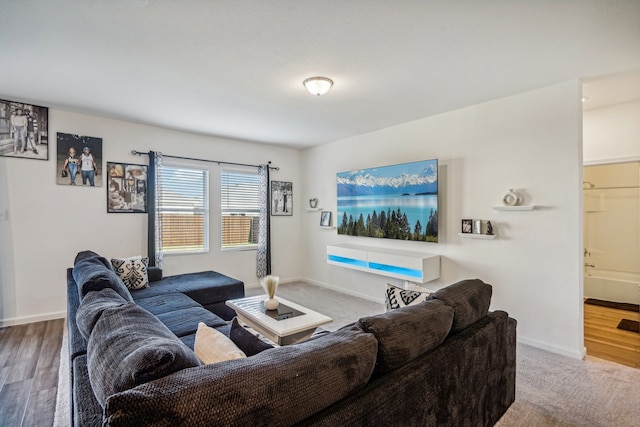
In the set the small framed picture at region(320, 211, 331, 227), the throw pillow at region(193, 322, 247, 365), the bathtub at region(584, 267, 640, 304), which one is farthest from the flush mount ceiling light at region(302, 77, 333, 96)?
the bathtub at region(584, 267, 640, 304)

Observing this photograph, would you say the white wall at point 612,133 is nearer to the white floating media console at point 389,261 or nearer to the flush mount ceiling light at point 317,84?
the white floating media console at point 389,261

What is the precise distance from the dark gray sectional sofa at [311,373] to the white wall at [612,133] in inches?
122

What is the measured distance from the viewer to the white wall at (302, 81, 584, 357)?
116 inches

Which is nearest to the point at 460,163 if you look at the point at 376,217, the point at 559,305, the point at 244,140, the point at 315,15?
the point at 376,217

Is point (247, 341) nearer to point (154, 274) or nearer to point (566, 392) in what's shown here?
point (566, 392)

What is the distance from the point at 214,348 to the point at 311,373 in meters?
0.51

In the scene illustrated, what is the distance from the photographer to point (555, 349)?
3.03 m

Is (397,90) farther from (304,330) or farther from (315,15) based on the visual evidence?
(304,330)

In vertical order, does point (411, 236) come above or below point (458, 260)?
above

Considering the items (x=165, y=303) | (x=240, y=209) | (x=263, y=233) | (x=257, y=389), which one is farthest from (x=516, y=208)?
(x=240, y=209)

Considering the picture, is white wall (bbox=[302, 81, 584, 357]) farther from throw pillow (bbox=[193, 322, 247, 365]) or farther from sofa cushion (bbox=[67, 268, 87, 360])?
sofa cushion (bbox=[67, 268, 87, 360])

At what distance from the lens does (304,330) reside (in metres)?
2.57

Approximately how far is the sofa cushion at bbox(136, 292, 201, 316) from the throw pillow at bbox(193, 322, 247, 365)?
1.66 m

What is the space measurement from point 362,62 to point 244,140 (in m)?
3.24
